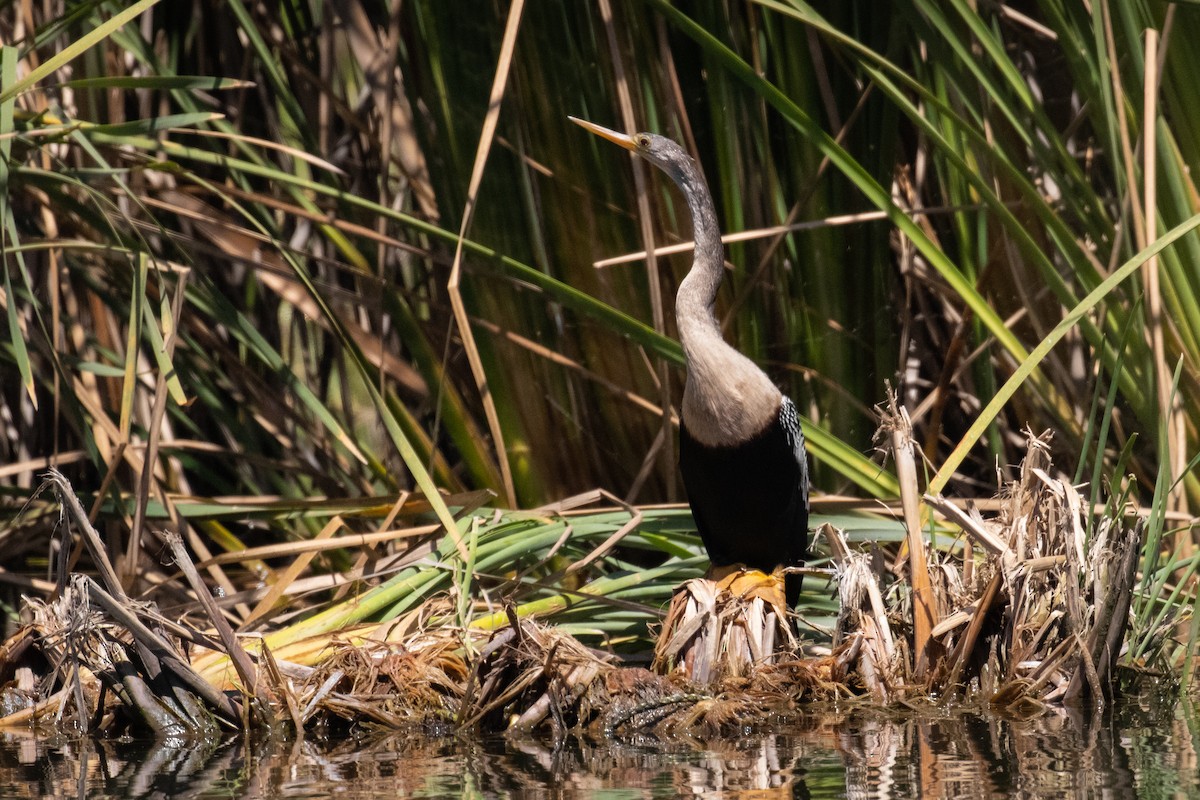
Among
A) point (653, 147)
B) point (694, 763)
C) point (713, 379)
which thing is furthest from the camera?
point (653, 147)

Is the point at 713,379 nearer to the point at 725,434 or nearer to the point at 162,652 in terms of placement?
the point at 725,434

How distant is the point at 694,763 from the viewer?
2285mm

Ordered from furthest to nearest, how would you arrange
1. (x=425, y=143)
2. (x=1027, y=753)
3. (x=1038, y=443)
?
(x=425, y=143) < (x=1038, y=443) < (x=1027, y=753)

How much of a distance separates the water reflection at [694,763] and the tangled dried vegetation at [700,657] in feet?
0.32

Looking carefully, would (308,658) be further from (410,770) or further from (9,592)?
(9,592)

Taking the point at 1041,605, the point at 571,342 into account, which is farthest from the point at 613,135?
the point at 1041,605

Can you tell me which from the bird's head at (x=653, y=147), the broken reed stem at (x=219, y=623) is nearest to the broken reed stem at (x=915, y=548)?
the bird's head at (x=653, y=147)

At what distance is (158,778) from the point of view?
2234 mm

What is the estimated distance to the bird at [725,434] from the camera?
3268 millimetres

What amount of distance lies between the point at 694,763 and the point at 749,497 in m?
1.15

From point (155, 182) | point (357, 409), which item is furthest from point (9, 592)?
point (357, 409)

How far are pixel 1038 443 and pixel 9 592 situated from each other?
2895mm

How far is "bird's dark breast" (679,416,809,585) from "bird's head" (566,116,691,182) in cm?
69

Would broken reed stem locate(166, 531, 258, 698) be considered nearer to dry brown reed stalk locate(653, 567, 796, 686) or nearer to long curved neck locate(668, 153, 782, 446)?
dry brown reed stalk locate(653, 567, 796, 686)
